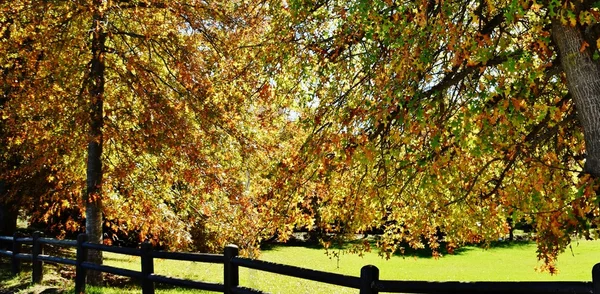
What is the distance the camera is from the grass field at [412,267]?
23163 millimetres

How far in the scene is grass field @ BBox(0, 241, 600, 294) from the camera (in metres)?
23.2

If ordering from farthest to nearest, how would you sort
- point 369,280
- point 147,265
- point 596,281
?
point 147,265
point 369,280
point 596,281

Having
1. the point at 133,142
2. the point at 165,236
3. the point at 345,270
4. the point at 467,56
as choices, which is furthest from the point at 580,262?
the point at 467,56

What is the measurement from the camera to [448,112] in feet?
29.5

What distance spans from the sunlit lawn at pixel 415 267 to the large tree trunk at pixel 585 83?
14.9m

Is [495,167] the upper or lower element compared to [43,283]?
upper

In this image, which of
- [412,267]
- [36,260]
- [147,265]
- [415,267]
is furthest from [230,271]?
[415,267]

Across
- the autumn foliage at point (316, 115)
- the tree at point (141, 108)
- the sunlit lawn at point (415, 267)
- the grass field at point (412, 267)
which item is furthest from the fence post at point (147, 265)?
the sunlit lawn at point (415, 267)

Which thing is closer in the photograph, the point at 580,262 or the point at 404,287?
the point at 404,287

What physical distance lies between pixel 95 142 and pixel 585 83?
1188cm

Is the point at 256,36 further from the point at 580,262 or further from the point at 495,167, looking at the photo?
the point at 580,262

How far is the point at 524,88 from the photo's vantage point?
24.0 ft

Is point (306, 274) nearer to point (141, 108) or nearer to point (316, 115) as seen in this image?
point (316, 115)

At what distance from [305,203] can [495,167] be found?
395cm
